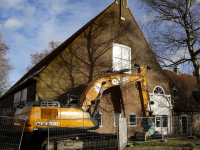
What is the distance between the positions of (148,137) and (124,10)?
10.7m

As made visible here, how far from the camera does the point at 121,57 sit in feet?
57.7

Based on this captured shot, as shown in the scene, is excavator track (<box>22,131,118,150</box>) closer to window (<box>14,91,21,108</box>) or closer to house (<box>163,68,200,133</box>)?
window (<box>14,91,21,108</box>)

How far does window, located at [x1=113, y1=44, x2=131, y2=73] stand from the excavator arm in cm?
332

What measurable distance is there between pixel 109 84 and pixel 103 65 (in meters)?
3.77

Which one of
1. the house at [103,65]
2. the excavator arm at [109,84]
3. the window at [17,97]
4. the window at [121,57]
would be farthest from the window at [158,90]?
the window at [17,97]

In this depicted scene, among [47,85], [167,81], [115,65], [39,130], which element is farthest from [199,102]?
[39,130]

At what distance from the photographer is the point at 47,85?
13516 mm

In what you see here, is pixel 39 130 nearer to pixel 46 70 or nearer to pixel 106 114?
pixel 46 70

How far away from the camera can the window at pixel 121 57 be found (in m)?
17.2

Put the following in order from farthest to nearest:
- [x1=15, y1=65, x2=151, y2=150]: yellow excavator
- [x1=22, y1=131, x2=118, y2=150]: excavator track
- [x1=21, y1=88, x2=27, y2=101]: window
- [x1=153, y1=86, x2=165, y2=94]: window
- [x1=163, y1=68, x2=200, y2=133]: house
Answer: [x1=163, y1=68, x2=200, y2=133]: house, [x1=153, y1=86, x2=165, y2=94]: window, [x1=21, y1=88, x2=27, y2=101]: window, [x1=22, y1=131, x2=118, y2=150]: excavator track, [x1=15, y1=65, x2=151, y2=150]: yellow excavator

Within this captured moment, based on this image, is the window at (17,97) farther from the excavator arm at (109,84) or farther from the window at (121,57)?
the window at (121,57)

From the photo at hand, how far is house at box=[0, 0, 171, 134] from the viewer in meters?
13.9

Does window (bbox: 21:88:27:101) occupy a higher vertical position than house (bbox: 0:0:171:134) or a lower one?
lower

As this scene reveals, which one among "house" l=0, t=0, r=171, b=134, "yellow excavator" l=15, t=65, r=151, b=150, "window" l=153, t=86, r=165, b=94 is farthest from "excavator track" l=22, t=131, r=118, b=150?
"window" l=153, t=86, r=165, b=94
